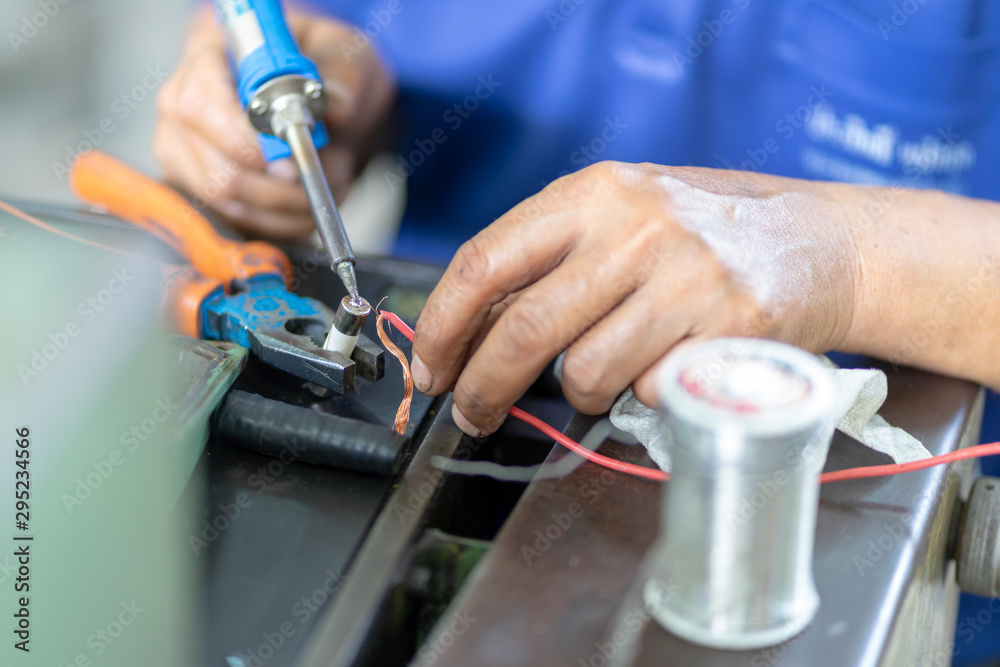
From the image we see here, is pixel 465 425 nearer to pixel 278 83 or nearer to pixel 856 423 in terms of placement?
pixel 856 423

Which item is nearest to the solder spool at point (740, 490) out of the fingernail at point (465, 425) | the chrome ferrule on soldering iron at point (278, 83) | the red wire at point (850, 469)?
the red wire at point (850, 469)

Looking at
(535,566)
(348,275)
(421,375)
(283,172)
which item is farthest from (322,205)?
(535,566)

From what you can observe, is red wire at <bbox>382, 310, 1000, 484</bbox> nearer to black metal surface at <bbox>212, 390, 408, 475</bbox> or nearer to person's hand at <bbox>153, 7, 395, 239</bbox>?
black metal surface at <bbox>212, 390, 408, 475</bbox>

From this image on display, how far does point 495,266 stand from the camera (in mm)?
586

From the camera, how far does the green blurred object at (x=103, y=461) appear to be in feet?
1.61

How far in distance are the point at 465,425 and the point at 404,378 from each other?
81 mm

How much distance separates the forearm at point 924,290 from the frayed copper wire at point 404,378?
38 cm

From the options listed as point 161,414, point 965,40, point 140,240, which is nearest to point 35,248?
point 140,240

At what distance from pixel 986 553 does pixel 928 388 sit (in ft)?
0.46

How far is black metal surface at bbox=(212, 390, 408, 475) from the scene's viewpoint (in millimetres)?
571

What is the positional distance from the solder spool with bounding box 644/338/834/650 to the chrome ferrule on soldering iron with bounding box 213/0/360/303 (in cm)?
44

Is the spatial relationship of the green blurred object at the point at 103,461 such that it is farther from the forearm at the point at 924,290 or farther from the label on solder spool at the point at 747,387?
the forearm at the point at 924,290

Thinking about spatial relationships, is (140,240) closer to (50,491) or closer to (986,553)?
(50,491)

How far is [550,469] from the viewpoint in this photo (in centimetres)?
57
